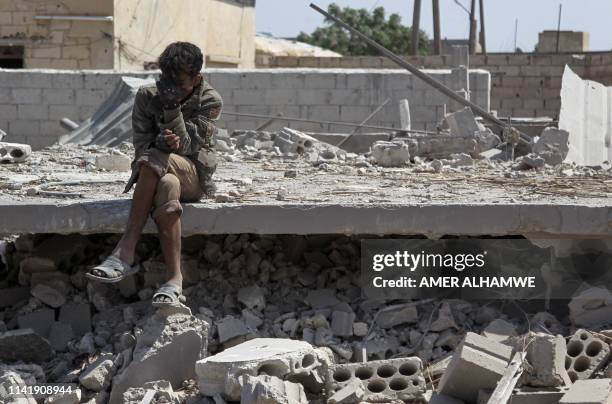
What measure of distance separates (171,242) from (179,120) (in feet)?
2.33

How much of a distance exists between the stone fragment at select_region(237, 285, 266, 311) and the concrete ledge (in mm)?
476

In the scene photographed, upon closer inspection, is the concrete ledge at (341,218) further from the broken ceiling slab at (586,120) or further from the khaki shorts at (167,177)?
the broken ceiling slab at (586,120)

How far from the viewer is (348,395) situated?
18.1 feet

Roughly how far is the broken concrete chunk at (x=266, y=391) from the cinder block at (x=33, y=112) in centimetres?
1101

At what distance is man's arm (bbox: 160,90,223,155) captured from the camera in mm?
6133

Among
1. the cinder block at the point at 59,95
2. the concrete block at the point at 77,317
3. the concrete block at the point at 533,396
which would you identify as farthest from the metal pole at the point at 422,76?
the concrete block at the point at 533,396

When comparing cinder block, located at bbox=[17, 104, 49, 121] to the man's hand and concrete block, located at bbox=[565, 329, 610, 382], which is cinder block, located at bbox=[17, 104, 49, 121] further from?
concrete block, located at bbox=[565, 329, 610, 382]

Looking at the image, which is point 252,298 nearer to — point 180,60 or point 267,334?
point 267,334

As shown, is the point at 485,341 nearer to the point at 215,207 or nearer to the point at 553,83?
the point at 215,207

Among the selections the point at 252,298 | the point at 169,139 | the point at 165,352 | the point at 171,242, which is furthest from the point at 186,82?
the point at 165,352

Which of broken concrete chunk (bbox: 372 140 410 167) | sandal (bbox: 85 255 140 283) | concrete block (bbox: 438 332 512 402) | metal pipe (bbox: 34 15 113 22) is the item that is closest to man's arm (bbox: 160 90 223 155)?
sandal (bbox: 85 255 140 283)

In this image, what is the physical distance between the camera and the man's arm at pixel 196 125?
6.13 m

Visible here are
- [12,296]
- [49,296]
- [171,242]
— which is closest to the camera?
[171,242]

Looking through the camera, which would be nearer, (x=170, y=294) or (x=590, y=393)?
(x=590, y=393)
